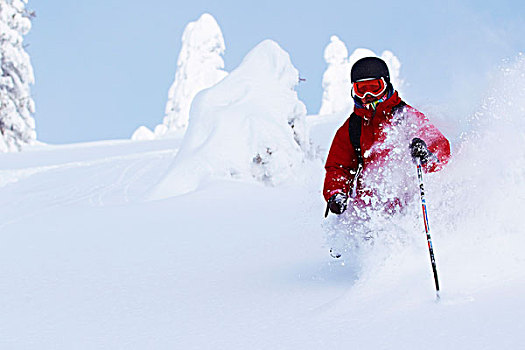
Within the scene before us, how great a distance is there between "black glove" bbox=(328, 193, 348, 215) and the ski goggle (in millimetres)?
757

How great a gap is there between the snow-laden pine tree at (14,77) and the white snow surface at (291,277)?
20.7 metres

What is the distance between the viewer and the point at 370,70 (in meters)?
3.88

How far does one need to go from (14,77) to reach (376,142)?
2586 cm

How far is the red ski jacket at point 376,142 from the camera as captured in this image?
385 centimetres

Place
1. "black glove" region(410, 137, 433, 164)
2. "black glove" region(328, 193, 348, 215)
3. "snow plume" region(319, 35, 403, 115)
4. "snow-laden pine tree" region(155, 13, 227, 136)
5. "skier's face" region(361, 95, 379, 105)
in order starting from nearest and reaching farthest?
1. "black glove" region(410, 137, 433, 164)
2. "black glove" region(328, 193, 348, 215)
3. "skier's face" region(361, 95, 379, 105)
4. "snow-laden pine tree" region(155, 13, 227, 136)
5. "snow plume" region(319, 35, 403, 115)

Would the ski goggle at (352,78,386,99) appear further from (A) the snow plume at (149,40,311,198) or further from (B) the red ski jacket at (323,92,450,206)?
(A) the snow plume at (149,40,311,198)

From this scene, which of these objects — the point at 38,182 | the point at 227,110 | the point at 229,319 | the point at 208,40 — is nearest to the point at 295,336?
the point at 229,319

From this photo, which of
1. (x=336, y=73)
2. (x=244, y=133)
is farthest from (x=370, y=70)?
(x=336, y=73)

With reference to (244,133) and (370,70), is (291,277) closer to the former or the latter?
(370,70)

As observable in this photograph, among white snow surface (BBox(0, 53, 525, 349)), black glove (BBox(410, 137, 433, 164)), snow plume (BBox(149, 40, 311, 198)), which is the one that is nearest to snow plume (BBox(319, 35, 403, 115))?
snow plume (BBox(149, 40, 311, 198))

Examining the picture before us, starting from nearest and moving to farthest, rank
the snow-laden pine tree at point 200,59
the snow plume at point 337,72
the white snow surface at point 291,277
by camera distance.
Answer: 1. the white snow surface at point 291,277
2. the snow-laden pine tree at point 200,59
3. the snow plume at point 337,72

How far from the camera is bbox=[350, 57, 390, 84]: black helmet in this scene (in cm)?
388

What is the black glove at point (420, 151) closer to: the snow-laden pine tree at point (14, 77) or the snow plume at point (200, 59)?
the snow-laden pine tree at point (14, 77)

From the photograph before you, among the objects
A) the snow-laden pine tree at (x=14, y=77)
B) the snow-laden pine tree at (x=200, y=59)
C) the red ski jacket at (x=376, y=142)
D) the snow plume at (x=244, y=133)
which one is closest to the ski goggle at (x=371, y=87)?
the red ski jacket at (x=376, y=142)
